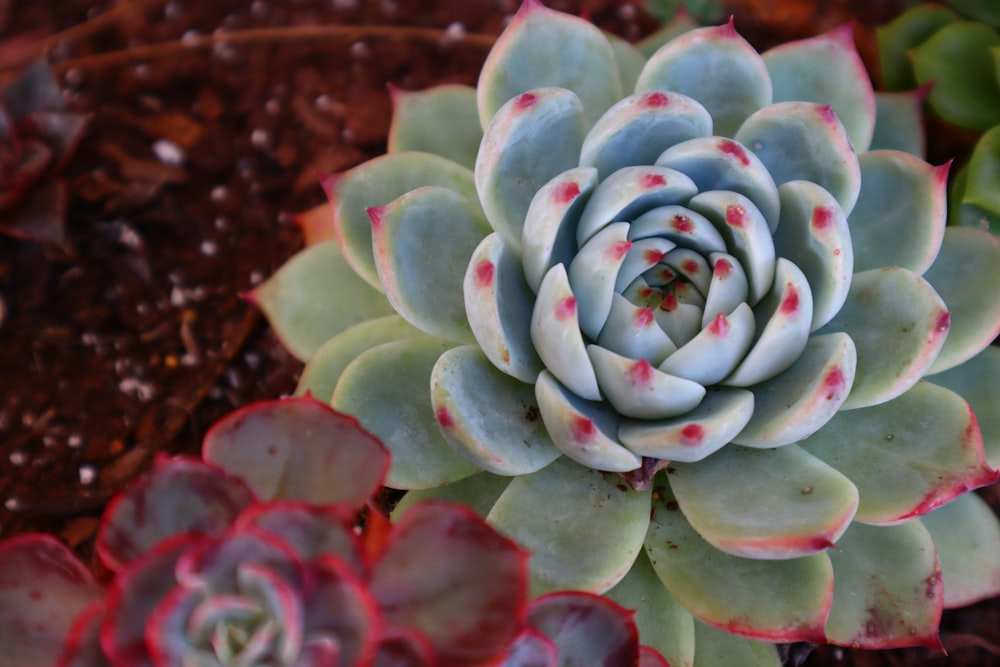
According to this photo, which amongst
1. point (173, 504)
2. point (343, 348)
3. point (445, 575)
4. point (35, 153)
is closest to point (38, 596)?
point (173, 504)

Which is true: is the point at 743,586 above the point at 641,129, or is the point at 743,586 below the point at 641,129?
below

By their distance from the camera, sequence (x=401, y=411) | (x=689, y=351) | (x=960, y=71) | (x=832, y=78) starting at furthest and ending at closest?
(x=960, y=71), (x=832, y=78), (x=401, y=411), (x=689, y=351)

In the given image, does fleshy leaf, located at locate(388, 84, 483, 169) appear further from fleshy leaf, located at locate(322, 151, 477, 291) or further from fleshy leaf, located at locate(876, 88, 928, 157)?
fleshy leaf, located at locate(876, 88, 928, 157)

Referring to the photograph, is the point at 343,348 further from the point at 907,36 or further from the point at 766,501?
the point at 907,36

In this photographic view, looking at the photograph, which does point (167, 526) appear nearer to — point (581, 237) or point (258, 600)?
point (258, 600)

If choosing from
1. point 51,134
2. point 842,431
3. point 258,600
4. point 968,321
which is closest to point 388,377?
point 258,600

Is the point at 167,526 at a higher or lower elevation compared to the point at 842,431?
higher
